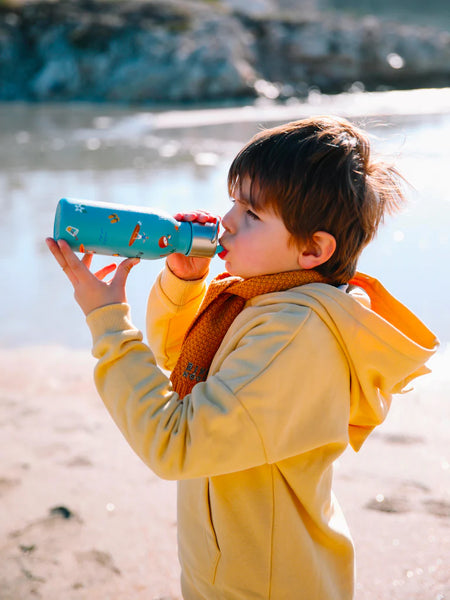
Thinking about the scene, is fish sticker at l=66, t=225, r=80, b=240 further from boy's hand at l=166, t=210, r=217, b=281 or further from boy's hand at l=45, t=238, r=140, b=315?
boy's hand at l=166, t=210, r=217, b=281

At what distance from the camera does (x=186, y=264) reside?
5.69 ft

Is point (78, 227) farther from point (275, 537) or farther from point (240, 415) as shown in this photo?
point (275, 537)

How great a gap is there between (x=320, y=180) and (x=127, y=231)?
0.42 meters

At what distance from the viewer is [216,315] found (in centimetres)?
155

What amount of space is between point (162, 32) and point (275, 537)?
1506 centimetres

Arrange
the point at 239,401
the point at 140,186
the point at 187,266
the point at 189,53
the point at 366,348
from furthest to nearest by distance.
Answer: the point at 189,53 < the point at 140,186 < the point at 187,266 < the point at 366,348 < the point at 239,401

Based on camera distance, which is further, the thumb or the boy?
the thumb

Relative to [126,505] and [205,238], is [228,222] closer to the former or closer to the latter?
[205,238]

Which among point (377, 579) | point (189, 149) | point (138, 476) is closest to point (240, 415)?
point (377, 579)

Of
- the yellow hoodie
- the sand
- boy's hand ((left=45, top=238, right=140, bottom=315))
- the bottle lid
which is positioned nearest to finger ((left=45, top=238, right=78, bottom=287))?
boy's hand ((left=45, top=238, right=140, bottom=315))

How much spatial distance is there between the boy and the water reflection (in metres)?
0.27

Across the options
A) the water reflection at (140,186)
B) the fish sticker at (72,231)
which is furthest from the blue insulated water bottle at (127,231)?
the water reflection at (140,186)

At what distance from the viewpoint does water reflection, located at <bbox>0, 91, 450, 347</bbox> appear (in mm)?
4168

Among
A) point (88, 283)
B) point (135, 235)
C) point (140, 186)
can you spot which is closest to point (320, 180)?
point (135, 235)
